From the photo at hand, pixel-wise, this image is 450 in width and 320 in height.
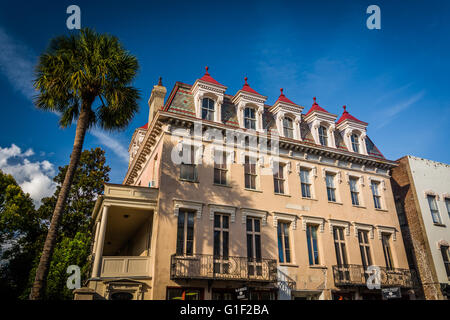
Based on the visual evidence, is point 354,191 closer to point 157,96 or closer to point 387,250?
point 387,250

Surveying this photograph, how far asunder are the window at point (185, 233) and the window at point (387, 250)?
1260 cm

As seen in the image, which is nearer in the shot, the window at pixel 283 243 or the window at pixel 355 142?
the window at pixel 283 243

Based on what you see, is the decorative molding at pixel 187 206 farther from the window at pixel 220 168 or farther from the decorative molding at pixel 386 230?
the decorative molding at pixel 386 230

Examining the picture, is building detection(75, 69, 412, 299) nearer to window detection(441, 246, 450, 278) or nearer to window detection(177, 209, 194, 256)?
window detection(177, 209, 194, 256)

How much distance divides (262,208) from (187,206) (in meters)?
4.32

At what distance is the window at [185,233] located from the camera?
16125 millimetres

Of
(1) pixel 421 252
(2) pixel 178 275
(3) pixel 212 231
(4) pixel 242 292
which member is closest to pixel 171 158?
(3) pixel 212 231

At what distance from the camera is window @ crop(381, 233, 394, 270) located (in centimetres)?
2099

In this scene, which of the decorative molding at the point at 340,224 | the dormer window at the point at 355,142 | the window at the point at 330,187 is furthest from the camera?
the dormer window at the point at 355,142

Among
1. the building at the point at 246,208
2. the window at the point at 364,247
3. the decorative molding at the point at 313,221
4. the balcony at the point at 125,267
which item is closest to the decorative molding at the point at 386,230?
the building at the point at 246,208

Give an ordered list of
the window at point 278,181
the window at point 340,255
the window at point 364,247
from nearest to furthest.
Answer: the window at point 340,255 → the window at point 278,181 → the window at point 364,247

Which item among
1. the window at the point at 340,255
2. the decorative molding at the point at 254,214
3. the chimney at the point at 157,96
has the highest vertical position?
the chimney at the point at 157,96

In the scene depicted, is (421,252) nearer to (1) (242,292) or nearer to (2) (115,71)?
(1) (242,292)

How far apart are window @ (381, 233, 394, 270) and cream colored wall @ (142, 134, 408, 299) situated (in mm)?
291
